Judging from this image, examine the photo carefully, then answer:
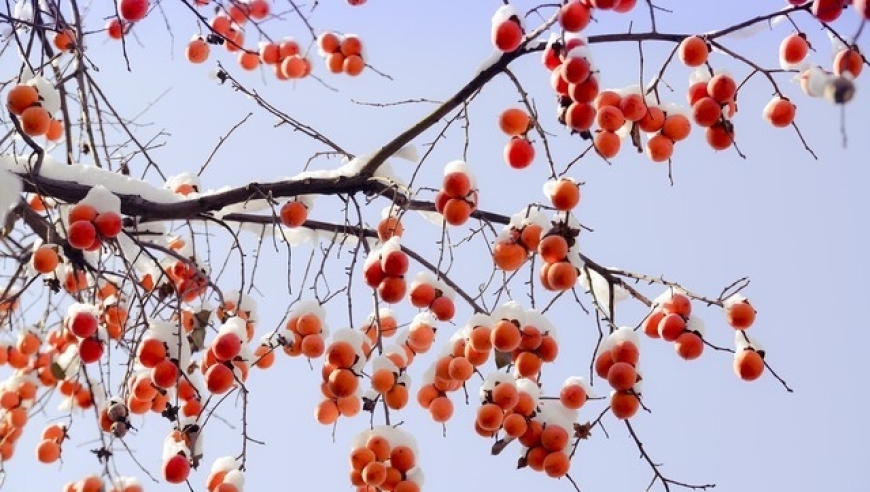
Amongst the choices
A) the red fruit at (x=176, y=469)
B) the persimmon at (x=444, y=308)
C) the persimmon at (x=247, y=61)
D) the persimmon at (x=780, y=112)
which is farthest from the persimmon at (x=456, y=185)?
the persimmon at (x=247, y=61)

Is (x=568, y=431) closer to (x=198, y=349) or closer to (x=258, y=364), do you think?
(x=258, y=364)

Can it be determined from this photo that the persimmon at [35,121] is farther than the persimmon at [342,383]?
Yes

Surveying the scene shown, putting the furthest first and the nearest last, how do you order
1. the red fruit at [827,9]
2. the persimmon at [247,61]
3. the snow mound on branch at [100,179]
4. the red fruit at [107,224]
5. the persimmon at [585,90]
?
the persimmon at [247,61], the snow mound on branch at [100,179], the red fruit at [107,224], the persimmon at [585,90], the red fruit at [827,9]

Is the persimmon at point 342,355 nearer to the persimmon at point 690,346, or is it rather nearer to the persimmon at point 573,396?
the persimmon at point 573,396

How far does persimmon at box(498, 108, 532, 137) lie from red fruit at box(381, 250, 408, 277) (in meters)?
0.51

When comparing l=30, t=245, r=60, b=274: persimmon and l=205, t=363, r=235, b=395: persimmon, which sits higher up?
l=30, t=245, r=60, b=274: persimmon

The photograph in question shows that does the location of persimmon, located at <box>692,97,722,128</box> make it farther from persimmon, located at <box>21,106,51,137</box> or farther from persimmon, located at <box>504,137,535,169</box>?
persimmon, located at <box>21,106,51,137</box>

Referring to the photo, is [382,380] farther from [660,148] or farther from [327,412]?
[660,148]

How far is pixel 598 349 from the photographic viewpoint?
Result: 2.59 meters

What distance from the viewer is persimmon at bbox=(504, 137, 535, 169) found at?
101 inches

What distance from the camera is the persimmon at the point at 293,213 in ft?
9.19

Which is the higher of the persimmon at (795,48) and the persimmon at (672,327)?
the persimmon at (795,48)

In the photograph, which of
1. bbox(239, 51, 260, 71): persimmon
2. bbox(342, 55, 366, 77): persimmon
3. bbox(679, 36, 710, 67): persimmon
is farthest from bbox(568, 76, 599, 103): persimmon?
bbox(239, 51, 260, 71): persimmon

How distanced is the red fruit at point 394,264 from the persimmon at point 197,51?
2276 millimetres
